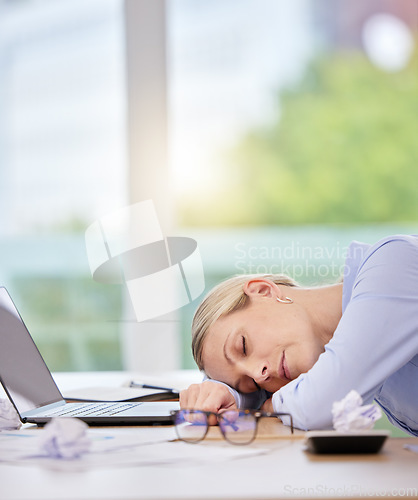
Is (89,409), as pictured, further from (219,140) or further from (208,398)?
(219,140)

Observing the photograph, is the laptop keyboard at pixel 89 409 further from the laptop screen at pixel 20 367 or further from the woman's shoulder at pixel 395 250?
the woman's shoulder at pixel 395 250

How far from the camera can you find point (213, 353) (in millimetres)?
1229

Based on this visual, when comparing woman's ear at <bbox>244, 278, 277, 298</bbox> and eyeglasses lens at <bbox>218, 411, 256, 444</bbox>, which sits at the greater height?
woman's ear at <bbox>244, 278, 277, 298</bbox>

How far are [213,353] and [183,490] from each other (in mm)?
621

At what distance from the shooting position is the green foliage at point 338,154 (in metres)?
2.81

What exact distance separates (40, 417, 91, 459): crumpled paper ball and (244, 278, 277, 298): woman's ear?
555mm

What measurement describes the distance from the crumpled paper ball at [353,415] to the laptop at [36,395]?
31 cm

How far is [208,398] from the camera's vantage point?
3.72 ft

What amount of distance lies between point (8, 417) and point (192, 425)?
1.05ft

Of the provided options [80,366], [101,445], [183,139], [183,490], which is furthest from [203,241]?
[183,490]

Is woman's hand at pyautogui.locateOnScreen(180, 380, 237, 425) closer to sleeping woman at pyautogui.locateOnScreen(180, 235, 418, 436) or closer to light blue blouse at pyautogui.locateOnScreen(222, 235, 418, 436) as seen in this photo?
sleeping woman at pyautogui.locateOnScreen(180, 235, 418, 436)

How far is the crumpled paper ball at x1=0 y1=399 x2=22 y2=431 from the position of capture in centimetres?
106

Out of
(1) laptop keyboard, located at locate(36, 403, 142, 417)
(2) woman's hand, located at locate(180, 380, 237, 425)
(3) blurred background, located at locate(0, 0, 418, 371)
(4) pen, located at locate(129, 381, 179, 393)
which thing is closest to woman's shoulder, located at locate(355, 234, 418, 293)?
(2) woman's hand, located at locate(180, 380, 237, 425)

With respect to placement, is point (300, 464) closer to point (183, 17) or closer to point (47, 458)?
point (47, 458)
